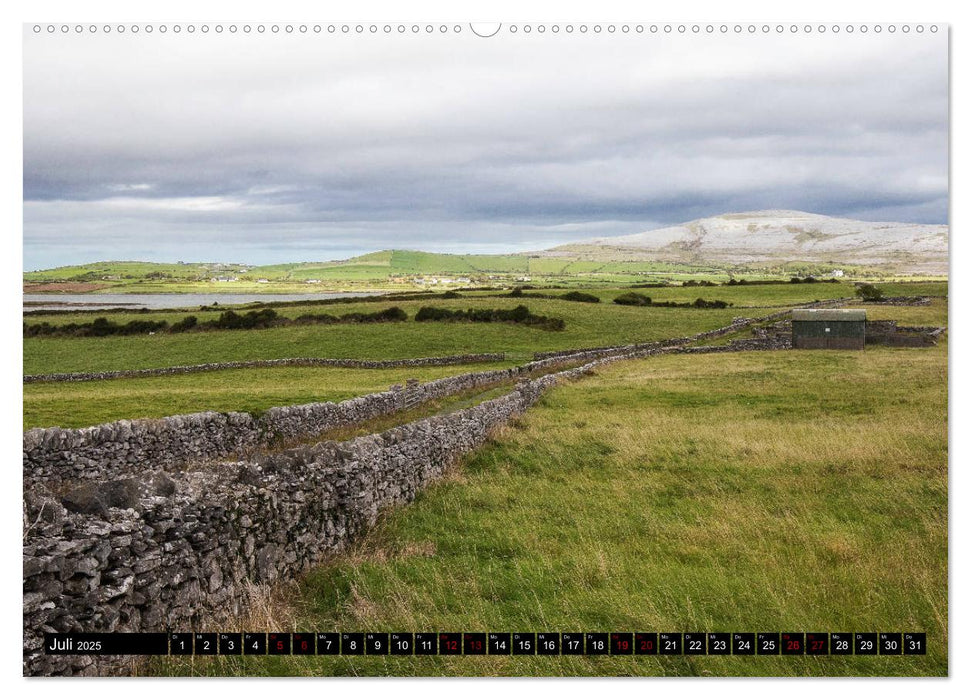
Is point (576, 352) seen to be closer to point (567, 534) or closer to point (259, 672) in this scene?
point (567, 534)

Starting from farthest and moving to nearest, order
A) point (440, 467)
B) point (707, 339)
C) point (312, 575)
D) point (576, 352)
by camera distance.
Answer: point (707, 339)
point (576, 352)
point (440, 467)
point (312, 575)

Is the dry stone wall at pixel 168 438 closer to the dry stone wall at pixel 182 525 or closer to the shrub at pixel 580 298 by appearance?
the dry stone wall at pixel 182 525

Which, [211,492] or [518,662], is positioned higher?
[211,492]

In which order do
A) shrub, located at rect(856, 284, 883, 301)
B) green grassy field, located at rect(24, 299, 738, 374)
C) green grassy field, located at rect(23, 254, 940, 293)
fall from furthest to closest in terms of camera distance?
shrub, located at rect(856, 284, 883, 301)
green grassy field, located at rect(24, 299, 738, 374)
green grassy field, located at rect(23, 254, 940, 293)

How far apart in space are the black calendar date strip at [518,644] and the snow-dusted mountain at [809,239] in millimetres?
3683

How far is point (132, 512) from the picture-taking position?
6.01 meters

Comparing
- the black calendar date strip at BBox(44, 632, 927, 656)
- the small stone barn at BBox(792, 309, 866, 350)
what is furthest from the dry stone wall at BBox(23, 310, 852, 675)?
the small stone barn at BBox(792, 309, 866, 350)

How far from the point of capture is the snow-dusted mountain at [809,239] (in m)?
10.5

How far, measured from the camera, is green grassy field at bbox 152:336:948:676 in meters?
6.16

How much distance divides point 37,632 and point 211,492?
6.19 ft

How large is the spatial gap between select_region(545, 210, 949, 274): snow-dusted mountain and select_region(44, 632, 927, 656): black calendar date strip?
3.68 metres

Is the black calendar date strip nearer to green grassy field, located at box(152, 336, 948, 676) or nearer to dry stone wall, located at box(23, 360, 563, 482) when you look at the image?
green grassy field, located at box(152, 336, 948, 676)

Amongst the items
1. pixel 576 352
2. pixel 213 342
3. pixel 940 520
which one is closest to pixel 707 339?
pixel 576 352

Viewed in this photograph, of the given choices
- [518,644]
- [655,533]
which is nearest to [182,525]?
[518,644]
